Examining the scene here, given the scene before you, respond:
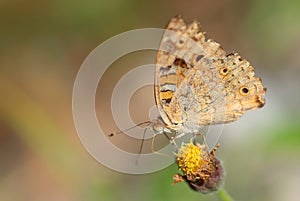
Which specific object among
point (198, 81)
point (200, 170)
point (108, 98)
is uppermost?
point (108, 98)

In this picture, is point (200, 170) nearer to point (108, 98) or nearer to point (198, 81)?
point (198, 81)

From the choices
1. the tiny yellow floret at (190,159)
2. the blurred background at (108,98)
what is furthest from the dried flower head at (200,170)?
the blurred background at (108,98)

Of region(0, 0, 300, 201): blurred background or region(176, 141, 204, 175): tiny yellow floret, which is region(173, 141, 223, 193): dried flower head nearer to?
region(176, 141, 204, 175): tiny yellow floret

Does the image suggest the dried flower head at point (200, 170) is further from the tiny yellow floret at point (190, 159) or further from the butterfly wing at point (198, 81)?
the butterfly wing at point (198, 81)

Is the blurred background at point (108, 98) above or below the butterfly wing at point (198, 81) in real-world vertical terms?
above

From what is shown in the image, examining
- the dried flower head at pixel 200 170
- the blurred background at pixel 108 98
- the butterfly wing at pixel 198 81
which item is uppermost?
the blurred background at pixel 108 98

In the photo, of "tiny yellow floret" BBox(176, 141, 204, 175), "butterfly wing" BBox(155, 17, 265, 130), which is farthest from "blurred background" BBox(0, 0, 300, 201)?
"butterfly wing" BBox(155, 17, 265, 130)

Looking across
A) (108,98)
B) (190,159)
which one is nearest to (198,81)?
(190,159)
